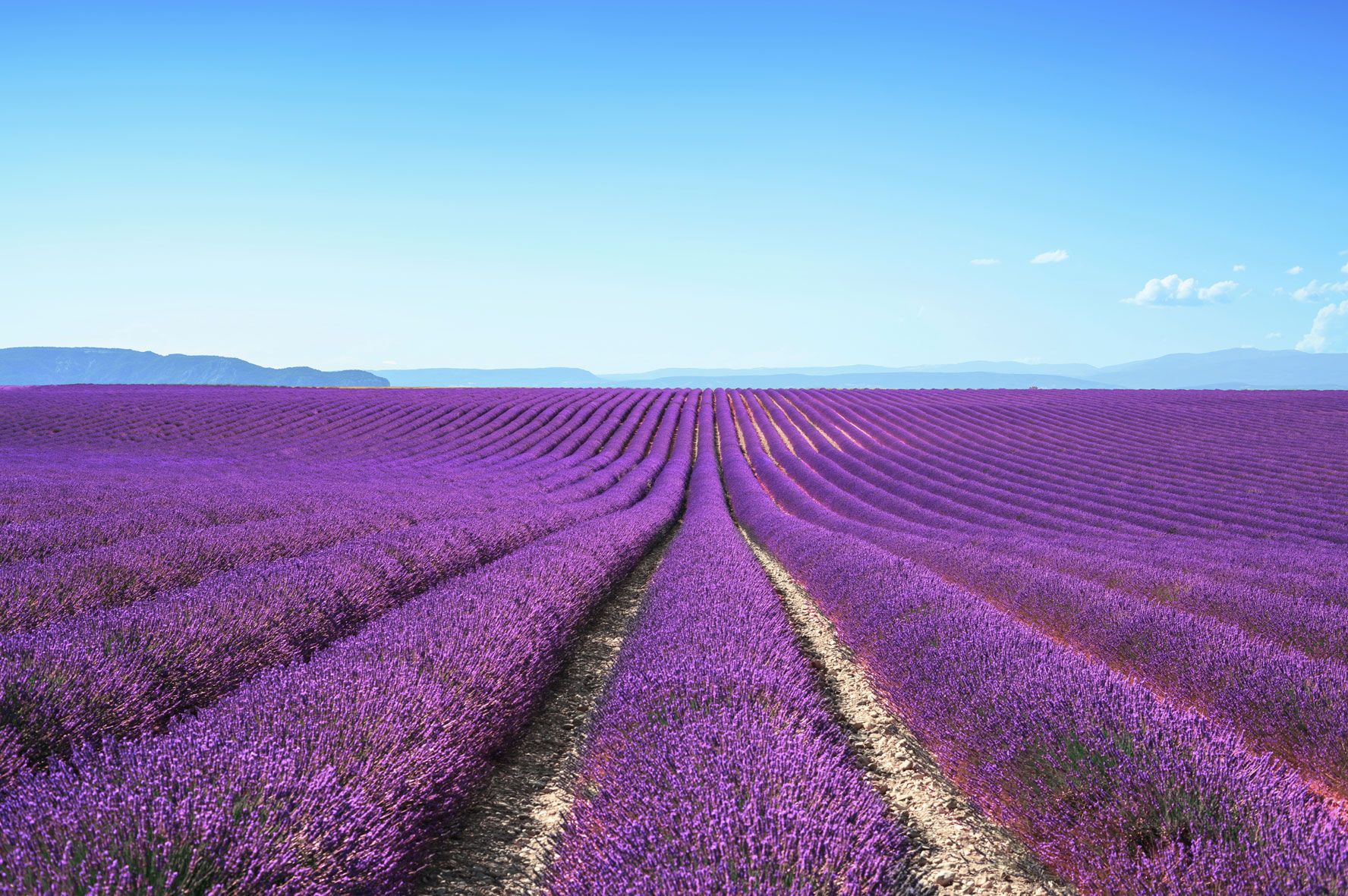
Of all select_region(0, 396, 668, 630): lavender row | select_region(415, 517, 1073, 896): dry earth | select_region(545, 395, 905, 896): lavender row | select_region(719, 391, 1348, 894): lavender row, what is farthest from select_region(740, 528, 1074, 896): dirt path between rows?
select_region(0, 396, 668, 630): lavender row

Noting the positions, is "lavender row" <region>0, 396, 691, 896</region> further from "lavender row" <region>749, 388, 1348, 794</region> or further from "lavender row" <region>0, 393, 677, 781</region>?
"lavender row" <region>749, 388, 1348, 794</region>

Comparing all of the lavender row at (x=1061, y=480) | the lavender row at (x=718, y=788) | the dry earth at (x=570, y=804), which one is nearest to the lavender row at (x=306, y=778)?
the dry earth at (x=570, y=804)

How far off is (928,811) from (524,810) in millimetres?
1710

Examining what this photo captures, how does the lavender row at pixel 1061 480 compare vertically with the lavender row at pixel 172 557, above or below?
below

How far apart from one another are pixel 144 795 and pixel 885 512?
12.8 m

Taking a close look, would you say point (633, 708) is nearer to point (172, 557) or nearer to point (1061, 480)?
point (172, 557)

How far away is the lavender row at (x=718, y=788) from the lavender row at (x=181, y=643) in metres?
1.68

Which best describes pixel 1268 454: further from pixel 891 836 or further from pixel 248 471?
pixel 248 471

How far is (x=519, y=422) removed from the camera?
25.5m

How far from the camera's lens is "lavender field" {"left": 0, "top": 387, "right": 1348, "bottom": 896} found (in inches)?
62.4

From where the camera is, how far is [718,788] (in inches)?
70.7

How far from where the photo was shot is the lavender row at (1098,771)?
1.64 m

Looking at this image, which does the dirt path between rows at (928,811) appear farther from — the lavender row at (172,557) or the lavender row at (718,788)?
the lavender row at (172,557)

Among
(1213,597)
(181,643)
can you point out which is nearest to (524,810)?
(181,643)
